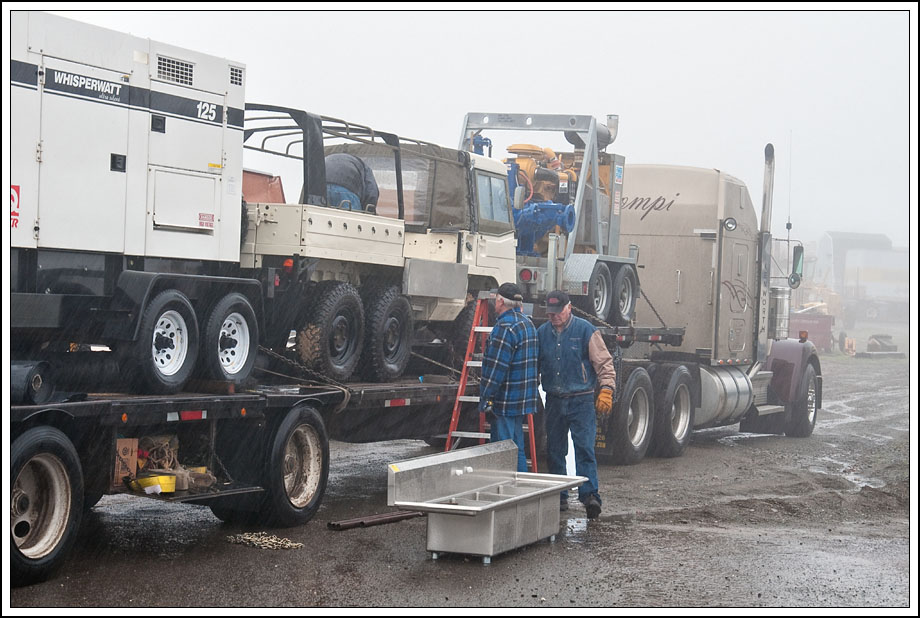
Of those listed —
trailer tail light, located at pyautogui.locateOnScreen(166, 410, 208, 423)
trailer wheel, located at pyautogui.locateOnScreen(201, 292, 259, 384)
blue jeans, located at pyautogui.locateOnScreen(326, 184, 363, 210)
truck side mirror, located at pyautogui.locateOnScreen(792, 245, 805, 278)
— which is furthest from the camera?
truck side mirror, located at pyautogui.locateOnScreen(792, 245, 805, 278)

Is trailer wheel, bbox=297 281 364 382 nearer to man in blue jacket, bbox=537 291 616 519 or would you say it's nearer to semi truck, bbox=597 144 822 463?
man in blue jacket, bbox=537 291 616 519

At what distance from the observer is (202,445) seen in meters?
9.25

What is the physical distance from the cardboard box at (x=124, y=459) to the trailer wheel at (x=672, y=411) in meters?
8.87

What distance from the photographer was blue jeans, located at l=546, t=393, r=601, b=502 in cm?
1071

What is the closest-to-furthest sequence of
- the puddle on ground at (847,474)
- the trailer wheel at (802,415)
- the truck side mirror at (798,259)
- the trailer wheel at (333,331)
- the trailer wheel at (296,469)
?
the trailer wheel at (296,469)
the trailer wheel at (333,331)
the puddle on ground at (847,474)
the truck side mirror at (798,259)
the trailer wheel at (802,415)

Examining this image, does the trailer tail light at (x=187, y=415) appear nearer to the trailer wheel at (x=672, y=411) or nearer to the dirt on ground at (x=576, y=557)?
the dirt on ground at (x=576, y=557)

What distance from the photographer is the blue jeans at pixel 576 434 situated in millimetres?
10711

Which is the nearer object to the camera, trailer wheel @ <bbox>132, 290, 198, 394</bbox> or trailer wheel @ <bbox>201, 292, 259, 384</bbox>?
trailer wheel @ <bbox>132, 290, 198, 394</bbox>

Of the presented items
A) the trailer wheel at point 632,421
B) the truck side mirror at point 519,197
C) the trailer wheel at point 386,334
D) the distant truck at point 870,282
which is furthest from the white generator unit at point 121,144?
the distant truck at point 870,282

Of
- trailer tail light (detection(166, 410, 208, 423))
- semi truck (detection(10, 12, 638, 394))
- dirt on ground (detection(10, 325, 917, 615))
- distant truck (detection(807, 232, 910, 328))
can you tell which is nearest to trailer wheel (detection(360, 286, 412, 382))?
semi truck (detection(10, 12, 638, 394))

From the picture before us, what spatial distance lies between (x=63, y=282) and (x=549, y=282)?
7072 millimetres

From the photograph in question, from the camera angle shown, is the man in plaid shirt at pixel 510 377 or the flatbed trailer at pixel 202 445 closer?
the flatbed trailer at pixel 202 445

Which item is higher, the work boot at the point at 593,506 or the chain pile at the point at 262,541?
the work boot at the point at 593,506

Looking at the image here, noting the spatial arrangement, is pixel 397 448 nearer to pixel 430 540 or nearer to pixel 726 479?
pixel 726 479
